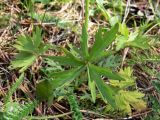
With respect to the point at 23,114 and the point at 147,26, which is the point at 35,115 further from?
the point at 147,26

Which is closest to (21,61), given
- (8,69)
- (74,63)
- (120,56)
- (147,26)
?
(8,69)

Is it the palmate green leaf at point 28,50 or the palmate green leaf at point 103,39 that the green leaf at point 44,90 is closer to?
the palmate green leaf at point 28,50

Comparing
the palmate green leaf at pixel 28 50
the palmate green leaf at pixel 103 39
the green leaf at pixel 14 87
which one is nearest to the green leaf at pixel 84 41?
the palmate green leaf at pixel 103 39

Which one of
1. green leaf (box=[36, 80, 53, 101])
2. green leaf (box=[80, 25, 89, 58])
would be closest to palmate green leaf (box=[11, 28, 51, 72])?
green leaf (box=[36, 80, 53, 101])

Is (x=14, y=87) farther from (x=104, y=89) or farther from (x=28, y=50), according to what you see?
(x=104, y=89)

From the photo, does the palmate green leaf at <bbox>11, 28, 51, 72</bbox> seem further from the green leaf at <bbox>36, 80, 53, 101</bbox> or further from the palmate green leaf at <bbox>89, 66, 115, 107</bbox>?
the palmate green leaf at <bbox>89, 66, 115, 107</bbox>
